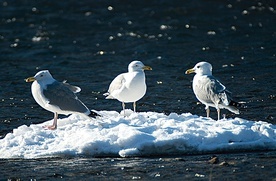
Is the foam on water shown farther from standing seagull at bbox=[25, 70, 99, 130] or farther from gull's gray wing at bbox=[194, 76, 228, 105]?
gull's gray wing at bbox=[194, 76, 228, 105]

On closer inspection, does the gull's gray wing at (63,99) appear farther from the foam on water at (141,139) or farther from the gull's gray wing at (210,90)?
the gull's gray wing at (210,90)

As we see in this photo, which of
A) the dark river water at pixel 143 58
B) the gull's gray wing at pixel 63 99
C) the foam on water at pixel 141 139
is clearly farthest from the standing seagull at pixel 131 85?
the dark river water at pixel 143 58

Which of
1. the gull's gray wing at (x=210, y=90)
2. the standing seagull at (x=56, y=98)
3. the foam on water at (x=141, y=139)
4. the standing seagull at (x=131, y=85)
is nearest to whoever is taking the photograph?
the foam on water at (x=141, y=139)

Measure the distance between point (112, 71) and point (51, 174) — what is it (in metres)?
9.28

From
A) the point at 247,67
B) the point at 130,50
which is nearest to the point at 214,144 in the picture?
the point at 247,67

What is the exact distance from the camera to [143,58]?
67.4 ft

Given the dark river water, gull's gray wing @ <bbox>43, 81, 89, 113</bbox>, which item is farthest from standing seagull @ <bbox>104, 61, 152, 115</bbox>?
the dark river water

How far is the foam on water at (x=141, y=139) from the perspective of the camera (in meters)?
10.9

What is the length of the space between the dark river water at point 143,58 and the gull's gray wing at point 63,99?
1356 millimetres

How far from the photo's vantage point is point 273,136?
11219 mm

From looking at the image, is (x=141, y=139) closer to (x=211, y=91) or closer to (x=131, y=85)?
(x=131, y=85)

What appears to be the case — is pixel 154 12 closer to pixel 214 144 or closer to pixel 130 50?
pixel 130 50

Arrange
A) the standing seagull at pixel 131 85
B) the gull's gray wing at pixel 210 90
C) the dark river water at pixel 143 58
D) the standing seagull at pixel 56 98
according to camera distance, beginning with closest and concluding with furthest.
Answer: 1. the dark river water at pixel 143 58
2. the standing seagull at pixel 56 98
3. the gull's gray wing at pixel 210 90
4. the standing seagull at pixel 131 85

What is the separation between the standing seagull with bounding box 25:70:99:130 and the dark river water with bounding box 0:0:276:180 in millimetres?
1277
